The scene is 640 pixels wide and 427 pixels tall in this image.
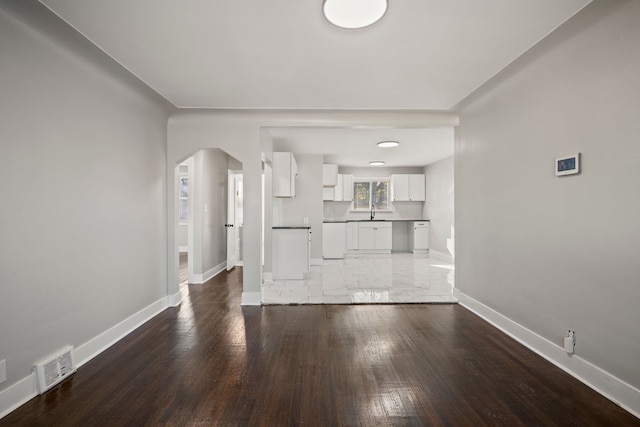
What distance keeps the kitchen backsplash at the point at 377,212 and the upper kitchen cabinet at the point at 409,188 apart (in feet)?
1.25

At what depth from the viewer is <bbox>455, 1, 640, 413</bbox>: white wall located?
1.85m

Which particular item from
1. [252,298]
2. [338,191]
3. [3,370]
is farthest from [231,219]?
[3,370]

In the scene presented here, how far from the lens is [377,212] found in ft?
29.3

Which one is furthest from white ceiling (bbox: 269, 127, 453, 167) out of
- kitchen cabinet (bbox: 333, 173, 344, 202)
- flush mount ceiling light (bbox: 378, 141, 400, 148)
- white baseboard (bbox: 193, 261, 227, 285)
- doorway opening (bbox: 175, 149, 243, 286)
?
white baseboard (bbox: 193, 261, 227, 285)

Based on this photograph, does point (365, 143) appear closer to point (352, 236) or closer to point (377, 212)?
point (352, 236)

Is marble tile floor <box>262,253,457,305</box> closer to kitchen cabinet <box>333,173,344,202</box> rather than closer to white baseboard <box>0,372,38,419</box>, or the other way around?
kitchen cabinet <box>333,173,344,202</box>

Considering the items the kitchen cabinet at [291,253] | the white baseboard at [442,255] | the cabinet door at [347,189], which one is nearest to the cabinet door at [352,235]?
the cabinet door at [347,189]

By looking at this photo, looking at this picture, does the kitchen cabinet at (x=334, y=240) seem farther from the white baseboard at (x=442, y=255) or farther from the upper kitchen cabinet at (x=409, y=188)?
the white baseboard at (x=442, y=255)

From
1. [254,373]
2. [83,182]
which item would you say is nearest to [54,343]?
[83,182]

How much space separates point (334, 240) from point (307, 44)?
556 centimetres

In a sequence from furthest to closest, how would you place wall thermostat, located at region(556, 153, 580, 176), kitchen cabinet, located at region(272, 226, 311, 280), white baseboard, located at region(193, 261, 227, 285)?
kitchen cabinet, located at region(272, 226, 311, 280) → white baseboard, located at region(193, 261, 227, 285) → wall thermostat, located at region(556, 153, 580, 176)

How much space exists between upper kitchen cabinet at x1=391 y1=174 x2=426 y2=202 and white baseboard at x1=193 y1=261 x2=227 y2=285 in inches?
199

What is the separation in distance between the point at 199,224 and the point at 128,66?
2.80 meters

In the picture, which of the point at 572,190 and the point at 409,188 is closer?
the point at 572,190
